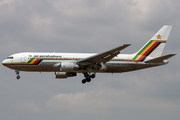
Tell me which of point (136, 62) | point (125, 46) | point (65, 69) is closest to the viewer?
point (125, 46)

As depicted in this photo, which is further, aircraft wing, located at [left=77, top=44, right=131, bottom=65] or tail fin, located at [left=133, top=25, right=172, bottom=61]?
tail fin, located at [left=133, top=25, right=172, bottom=61]

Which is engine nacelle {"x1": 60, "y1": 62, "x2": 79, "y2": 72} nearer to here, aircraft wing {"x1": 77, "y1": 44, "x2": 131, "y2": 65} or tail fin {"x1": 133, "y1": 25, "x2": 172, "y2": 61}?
aircraft wing {"x1": 77, "y1": 44, "x2": 131, "y2": 65}

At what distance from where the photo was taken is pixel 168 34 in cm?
6750

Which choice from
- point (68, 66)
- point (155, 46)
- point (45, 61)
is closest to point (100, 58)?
point (68, 66)

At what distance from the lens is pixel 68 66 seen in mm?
58938

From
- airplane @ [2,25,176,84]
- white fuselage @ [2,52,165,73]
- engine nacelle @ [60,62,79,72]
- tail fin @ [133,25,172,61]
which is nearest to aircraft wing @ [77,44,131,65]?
airplane @ [2,25,176,84]

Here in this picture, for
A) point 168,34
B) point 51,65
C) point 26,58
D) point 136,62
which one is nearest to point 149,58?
point 136,62

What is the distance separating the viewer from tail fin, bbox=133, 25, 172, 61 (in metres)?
64.2

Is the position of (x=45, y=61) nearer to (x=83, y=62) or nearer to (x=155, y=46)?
(x=83, y=62)

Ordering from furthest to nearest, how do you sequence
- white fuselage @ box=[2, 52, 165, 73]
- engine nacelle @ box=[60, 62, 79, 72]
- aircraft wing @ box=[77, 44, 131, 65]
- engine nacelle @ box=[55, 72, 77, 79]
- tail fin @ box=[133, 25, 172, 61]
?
engine nacelle @ box=[55, 72, 77, 79], tail fin @ box=[133, 25, 172, 61], white fuselage @ box=[2, 52, 165, 73], engine nacelle @ box=[60, 62, 79, 72], aircraft wing @ box=[77, 44, 131, 65]

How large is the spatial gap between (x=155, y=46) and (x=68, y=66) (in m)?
17.1

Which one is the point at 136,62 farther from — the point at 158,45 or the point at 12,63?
the point at 12,63

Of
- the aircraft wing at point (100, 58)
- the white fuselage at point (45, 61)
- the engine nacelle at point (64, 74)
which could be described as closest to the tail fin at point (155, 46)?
the white fuselage at point (45, 61)

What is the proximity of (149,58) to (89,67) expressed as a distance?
35.9 ft
